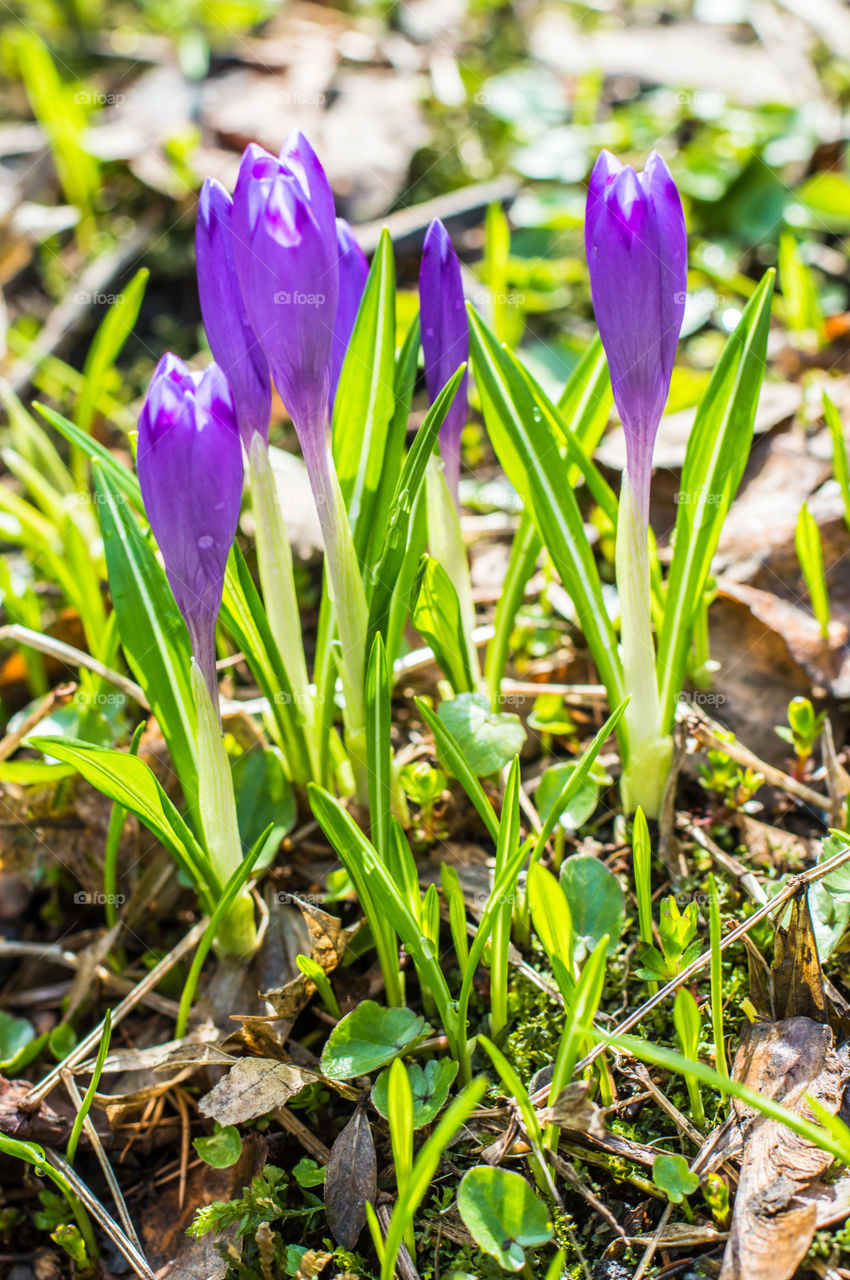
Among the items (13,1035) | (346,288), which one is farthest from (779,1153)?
A: (346,288)

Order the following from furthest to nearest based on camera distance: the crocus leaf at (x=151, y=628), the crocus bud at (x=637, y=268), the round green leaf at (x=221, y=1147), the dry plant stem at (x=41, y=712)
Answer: the dry plant stem at (x=41, y=712)
the crocus leaf at (x=151, y=628)
the round green leaf at (x=221, y=1147)
the crocus bud at (x=637, y=268)

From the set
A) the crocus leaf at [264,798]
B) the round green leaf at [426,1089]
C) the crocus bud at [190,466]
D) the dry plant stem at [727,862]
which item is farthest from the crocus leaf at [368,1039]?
the crocus bud at [190,466]

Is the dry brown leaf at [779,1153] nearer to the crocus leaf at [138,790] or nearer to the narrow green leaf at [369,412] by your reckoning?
the crocus leaf at [138,790]

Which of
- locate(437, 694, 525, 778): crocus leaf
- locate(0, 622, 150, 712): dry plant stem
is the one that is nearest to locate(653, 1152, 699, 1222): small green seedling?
locate(437, 694, 525, 778): crocus leaf

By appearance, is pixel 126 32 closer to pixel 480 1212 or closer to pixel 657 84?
pixel 657 84

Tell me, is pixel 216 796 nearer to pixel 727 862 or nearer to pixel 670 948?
pixel 670 948
